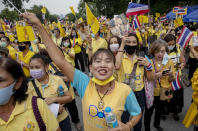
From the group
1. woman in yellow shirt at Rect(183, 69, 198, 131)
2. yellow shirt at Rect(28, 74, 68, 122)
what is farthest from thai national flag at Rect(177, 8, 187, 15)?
yellow shirt at Rect(28, 74, 68, 122)

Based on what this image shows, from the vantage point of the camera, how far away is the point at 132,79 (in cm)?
238

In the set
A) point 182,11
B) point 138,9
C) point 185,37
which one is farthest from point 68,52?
point 182,11

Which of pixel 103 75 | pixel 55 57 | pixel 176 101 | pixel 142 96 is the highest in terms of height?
pixel 55 57

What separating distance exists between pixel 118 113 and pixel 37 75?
4.23 ft

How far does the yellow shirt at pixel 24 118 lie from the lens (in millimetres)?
1229

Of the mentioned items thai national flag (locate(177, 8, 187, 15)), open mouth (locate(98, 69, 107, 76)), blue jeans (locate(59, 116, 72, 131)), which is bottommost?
blue jeans (locate(59, 116, 72, 131))

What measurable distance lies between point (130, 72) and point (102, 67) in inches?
40.5

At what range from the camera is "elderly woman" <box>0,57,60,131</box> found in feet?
3.99

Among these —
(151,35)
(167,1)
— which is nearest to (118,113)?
(151,35)

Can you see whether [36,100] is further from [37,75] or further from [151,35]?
[151,35]

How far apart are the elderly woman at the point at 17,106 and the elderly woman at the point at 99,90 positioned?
385 millimetres

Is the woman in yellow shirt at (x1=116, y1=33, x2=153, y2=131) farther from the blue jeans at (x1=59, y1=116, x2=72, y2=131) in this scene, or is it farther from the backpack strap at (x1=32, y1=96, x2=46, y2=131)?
the backpack strap at (x1=32, y1=96, x2=46, y2=131)

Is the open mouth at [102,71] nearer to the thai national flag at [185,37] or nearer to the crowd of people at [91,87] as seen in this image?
the crowd of people at [91,87]

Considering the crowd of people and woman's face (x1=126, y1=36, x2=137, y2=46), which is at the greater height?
woman's face (x1=126, y1=36, x2=137, y2=46)
